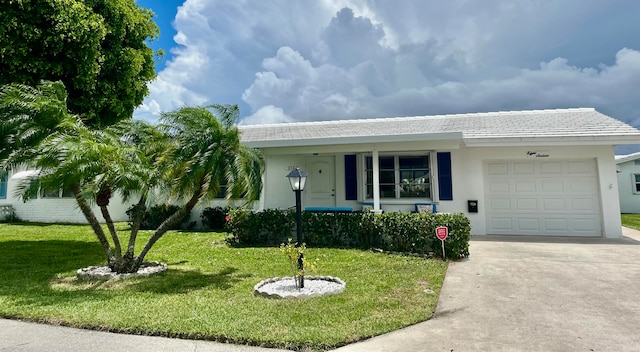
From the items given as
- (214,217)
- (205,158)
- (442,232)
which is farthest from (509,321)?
(214,217)

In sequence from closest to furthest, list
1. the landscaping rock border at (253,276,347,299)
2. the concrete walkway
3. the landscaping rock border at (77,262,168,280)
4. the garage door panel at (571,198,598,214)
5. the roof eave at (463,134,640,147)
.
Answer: the concrete walkway → the landscaping rock border at (253,276,347,299) → the landscaping rock border at (77,262,168,280) → the roof eave at (463,134,640,147) → the garage door panel at (571,198,598,214)

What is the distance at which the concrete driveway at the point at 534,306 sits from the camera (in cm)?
347

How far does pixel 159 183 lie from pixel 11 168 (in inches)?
136

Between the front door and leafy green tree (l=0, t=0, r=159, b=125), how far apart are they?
6.10 m

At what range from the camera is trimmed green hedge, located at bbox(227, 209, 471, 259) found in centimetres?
764

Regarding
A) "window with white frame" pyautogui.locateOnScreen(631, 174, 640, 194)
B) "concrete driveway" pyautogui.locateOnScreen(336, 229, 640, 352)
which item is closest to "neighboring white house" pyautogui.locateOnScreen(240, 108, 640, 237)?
"concrete driveway" pyautogui.locateOnScreen(336, 229, 640, 352)

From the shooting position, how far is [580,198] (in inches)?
410

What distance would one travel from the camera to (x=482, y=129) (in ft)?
37.2

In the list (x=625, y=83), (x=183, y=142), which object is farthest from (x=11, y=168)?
(x=625, y=83)

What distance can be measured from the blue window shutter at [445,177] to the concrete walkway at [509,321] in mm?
4306

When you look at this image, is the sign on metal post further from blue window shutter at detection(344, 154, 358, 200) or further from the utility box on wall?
blue window shutter at detection(344, 154, 358, 200)

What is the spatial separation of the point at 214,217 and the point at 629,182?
71.3ft

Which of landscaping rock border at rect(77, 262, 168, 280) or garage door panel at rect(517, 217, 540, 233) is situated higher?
garage door panel at rect(517, 217, 540, 233)

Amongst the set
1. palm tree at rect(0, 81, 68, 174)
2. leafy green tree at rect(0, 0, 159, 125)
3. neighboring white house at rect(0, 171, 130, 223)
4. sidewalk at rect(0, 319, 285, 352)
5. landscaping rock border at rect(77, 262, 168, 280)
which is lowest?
sidewalk at rect(0, 319, 285, 352)
